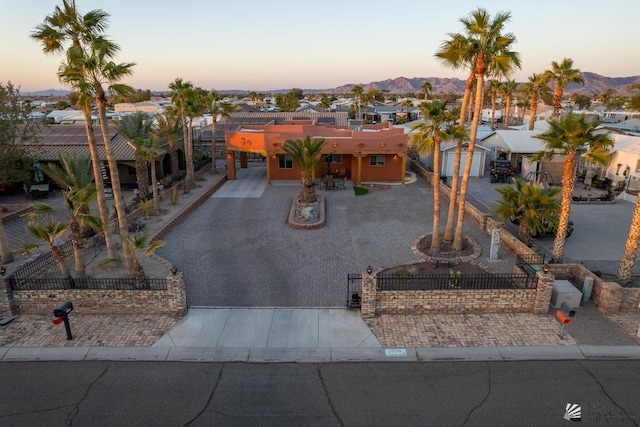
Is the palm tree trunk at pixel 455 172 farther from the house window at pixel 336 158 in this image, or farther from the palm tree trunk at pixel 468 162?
the house window at pixel 336 158

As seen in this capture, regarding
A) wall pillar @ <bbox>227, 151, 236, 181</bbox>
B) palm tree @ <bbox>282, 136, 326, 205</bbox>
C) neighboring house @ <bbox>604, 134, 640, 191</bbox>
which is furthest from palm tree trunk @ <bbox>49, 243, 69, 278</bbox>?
neighboring house @ <bbox>604, 134, 640, 191</bbox>

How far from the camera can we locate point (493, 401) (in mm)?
8961

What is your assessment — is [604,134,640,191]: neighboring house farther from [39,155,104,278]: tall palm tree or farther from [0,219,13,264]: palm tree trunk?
[0,219,13,264]: palm tree trunk

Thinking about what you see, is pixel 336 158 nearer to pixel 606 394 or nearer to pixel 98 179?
pixel 98 179

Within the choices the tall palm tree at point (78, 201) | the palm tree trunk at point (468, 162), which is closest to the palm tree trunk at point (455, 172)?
the palm tree trunk at point (468, 162)

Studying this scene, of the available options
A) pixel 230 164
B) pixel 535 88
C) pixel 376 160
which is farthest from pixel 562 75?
pixel 230 164

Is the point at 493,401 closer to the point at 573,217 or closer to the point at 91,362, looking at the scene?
the point at 91,362

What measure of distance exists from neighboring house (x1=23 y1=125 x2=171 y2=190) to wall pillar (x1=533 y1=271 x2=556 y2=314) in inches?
1060

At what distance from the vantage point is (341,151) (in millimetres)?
30875

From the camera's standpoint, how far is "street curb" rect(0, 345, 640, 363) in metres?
10.4

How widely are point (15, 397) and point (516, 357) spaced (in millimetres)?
12817

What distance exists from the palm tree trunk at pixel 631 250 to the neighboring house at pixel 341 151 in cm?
1855

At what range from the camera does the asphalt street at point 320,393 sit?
8.50 metres

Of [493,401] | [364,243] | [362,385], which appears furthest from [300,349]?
[364,243]
